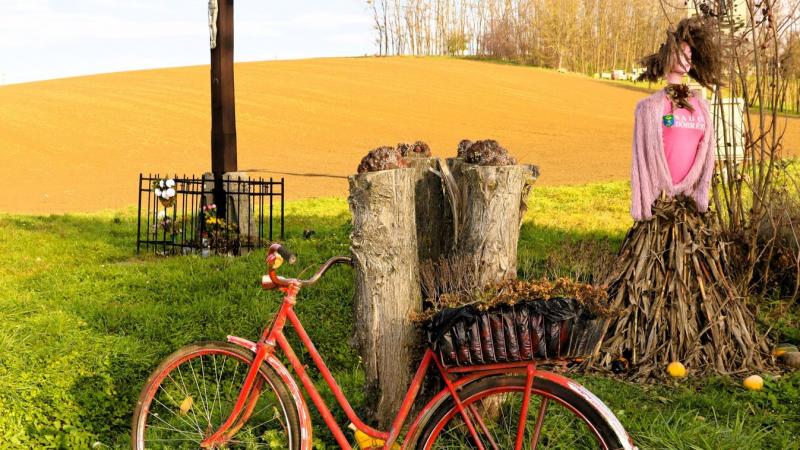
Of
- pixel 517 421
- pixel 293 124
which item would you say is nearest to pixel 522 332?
pixel 517 421

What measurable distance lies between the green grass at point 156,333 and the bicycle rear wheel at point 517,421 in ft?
1.44

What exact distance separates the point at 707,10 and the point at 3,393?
225 inches

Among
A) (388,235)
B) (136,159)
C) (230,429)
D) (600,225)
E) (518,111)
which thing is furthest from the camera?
(518,111)

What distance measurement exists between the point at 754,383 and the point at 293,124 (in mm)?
25644

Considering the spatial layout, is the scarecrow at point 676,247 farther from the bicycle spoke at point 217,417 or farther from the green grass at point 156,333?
the bicycle spoke at point 217,417

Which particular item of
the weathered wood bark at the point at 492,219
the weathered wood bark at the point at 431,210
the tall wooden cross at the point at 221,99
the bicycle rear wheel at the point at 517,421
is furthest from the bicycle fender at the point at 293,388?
the tall wooden cross at the point at 221,99

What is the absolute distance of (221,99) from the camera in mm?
10062

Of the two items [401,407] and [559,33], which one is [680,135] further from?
[559,33]

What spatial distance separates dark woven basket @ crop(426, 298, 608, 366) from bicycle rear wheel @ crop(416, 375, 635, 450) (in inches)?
4.6

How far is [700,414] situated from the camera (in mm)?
4754

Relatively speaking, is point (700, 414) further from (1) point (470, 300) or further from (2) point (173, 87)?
(2) point (173, 87)

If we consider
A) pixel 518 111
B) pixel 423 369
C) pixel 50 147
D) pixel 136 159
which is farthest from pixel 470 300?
pixel 518 111

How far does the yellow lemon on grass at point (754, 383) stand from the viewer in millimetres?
5043

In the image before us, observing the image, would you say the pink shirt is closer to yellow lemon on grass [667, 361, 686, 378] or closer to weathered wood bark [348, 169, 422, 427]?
yellow lemon on grass [667, 361, 686, 378]
